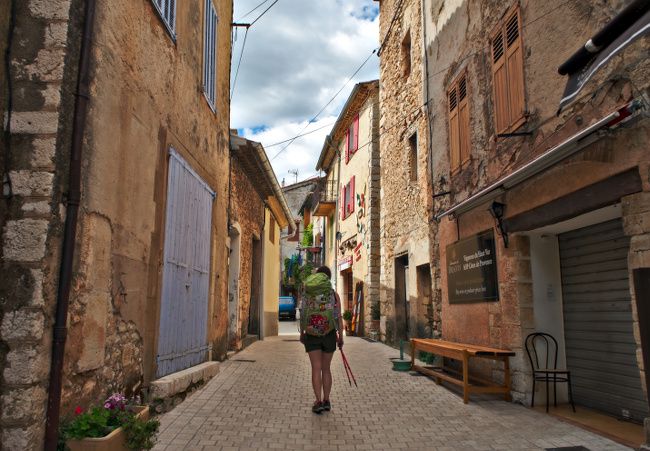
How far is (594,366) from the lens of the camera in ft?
18.0

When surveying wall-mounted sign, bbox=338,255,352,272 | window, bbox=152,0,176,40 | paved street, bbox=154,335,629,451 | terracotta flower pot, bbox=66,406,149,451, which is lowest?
paved street, bbox=154,335,629,451

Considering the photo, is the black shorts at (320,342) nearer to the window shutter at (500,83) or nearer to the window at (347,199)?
the window shutter at (500,83)

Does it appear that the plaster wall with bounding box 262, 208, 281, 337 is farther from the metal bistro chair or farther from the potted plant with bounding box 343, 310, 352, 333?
the metal bistro chair

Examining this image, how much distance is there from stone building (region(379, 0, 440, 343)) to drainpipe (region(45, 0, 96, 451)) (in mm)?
6878

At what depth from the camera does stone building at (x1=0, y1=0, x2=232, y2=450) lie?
125 inches

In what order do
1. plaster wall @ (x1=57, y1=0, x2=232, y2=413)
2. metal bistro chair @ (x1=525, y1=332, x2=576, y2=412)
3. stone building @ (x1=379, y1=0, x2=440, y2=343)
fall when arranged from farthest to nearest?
stone building @ (x1=379, y1=0, x2=440, y2=343) → metal bistro chair @ (x1=525, y1=332, x2=576, y2=412) → plaster wall @ (x1=57, y1=0, x2=232, y2=413)

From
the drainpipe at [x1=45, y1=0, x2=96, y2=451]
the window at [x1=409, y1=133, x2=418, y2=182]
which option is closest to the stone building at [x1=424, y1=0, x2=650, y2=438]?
the window at [x1=409, y1=133, x2=418, y2=182]

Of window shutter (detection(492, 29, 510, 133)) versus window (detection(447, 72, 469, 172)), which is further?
window (detection(447, 72, 469, 172))

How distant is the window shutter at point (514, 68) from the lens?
5941mm

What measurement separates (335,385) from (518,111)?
4.30 meters

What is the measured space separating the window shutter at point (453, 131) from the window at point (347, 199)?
9298 millimetres

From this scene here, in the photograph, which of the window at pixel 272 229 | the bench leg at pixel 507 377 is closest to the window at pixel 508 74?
the bench leg at pixel 507 377

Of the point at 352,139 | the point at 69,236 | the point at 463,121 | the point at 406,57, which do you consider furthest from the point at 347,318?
the point at 69,236

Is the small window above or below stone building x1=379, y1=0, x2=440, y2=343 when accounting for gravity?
above
